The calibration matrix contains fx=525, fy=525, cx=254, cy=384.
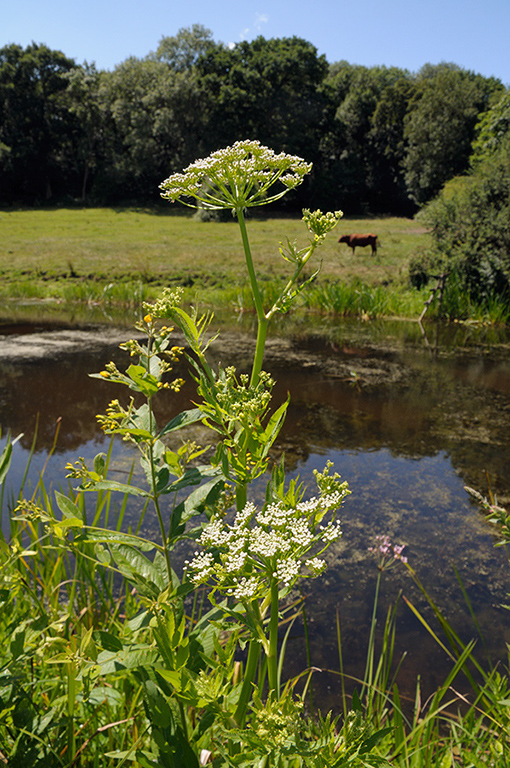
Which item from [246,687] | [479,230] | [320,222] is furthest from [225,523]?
[479,230]

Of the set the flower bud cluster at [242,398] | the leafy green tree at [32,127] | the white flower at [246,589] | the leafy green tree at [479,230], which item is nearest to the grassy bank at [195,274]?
the leafy green tree at [479,230]

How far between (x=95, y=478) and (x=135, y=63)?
5215 cm

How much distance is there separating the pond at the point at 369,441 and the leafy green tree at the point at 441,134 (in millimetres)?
32766

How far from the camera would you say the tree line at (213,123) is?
3800 cm

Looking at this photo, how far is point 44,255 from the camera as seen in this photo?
16.1 m

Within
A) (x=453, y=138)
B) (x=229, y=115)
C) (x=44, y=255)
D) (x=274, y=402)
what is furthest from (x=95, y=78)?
(x=274, y=402)

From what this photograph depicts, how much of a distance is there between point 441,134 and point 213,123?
16.4 metres

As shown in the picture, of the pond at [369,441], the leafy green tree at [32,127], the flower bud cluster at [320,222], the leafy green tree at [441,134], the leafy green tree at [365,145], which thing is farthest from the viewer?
the leafy green tree at [365,145]

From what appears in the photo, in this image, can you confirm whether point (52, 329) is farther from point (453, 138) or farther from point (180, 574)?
point (453, 138)

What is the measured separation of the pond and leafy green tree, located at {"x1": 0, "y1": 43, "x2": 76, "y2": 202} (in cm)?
3718

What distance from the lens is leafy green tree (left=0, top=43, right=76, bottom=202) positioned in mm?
39906

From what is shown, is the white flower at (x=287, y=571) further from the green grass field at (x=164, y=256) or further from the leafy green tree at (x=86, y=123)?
the leafy green tree at (x=86, y=123)

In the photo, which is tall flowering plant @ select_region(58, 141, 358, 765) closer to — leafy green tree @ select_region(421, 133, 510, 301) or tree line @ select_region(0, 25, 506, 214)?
leafy green tree @ select_region(421, 133, 510, 301)

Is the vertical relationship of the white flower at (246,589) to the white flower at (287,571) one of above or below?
below
